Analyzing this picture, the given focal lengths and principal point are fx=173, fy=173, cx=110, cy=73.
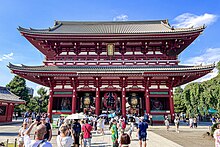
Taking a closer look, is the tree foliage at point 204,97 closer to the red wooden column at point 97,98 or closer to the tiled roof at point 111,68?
the tiled roof at point 111,68

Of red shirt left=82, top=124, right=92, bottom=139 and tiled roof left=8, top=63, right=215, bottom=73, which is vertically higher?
tiled roof left=8, top=63, right=215, bottom=73

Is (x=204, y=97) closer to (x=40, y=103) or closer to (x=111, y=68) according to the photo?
(x=111, y=68)

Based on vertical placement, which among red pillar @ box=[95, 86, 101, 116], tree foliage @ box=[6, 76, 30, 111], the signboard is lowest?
the signboard

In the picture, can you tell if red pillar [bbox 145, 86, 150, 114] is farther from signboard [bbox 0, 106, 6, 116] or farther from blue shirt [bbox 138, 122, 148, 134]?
signboard [bbox 0, 106, 6, 116]

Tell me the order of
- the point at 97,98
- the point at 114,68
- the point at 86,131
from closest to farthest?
the point at 86,131
the point at 114,68
the point at 97,98

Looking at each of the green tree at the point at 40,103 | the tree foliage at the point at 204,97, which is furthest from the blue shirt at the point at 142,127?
the green tree at the point at 40,103

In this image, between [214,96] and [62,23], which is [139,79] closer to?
[214,96]

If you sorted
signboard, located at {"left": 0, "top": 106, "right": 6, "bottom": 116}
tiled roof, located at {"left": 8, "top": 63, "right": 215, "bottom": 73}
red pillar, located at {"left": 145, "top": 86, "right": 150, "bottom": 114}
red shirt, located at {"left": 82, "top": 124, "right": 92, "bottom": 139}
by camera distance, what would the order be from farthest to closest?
signboard, located at {"left": 0, "top": 106, "right": 6, "bottom": 116} < red pillar, located at {"left": 145, "top": 86, "right": 150, "bottom": 114} < tiled roof, located at {"left": 8, "top": 63, "right": 215, "bottom": 73} < red shirt, located at {"left": 82, "top": 124, "right": 92, "bottom": 139}

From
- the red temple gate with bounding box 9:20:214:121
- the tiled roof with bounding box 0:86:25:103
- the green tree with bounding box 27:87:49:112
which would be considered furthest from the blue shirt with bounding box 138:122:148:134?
the green tree with bounding box 27:87:49:112

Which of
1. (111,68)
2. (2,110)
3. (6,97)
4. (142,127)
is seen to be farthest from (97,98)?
(6,97)

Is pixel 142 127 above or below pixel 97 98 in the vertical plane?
below

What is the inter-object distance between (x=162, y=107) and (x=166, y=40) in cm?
896

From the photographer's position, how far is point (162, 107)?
2273 centimetres

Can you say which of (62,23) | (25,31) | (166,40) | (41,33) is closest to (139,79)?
(166,40)
